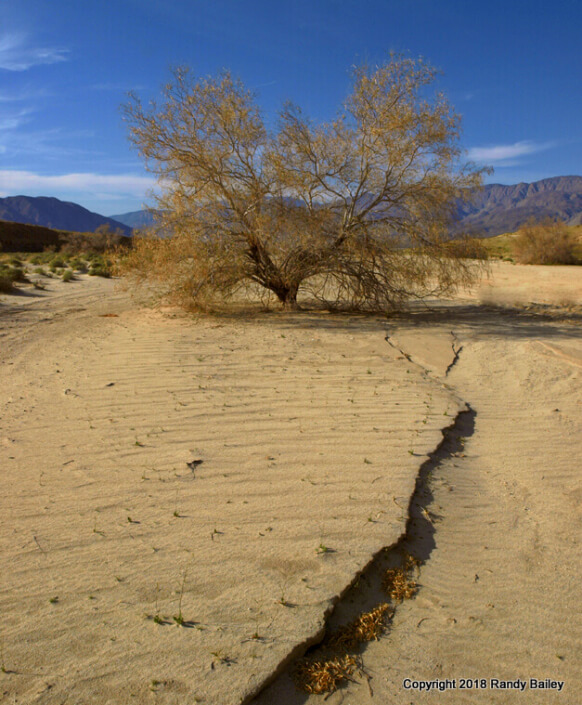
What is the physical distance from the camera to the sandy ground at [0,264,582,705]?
7.52 feet

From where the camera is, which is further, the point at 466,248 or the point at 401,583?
the point at 466,248

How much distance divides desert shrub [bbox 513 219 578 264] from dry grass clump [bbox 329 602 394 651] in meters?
28.5

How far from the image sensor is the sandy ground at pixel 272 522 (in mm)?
2291

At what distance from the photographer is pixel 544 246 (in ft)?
90.5

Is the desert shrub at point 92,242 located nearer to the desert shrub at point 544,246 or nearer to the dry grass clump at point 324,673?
the desert shrub at point 544,246

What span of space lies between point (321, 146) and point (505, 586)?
9.34m

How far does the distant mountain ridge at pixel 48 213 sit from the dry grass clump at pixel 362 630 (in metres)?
175

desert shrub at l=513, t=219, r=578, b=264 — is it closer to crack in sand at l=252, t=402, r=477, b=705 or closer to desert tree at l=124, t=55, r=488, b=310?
desert tree at l=124, t=55, r=488, b=310

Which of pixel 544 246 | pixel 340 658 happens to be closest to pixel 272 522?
pixel 340 658

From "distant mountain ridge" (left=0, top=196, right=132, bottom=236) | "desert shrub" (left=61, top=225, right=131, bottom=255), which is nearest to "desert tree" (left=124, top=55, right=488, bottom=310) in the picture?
"desert shrub" (left=61, top=225, right=131, bottom=255)

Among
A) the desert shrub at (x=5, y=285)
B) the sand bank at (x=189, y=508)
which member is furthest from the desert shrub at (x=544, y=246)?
the desert shrub at (x=5, y=285)

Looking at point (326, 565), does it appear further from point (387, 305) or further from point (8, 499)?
point (387, 305)

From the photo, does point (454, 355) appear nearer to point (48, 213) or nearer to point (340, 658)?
point (340, 658)

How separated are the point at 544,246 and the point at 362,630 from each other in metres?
28.9
